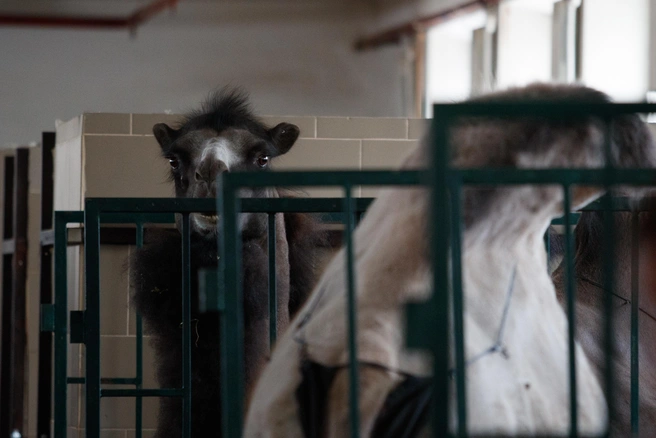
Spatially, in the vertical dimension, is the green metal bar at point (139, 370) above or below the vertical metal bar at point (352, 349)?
below

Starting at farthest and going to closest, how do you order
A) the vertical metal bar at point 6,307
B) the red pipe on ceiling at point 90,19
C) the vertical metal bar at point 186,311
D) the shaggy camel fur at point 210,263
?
1. the red pipe on ceiling at point 90,19
2. the vertical metal bar at point 6,307
3. the shaggy camel fur at point 210,263
4. the vertical metal bar at point 186,311

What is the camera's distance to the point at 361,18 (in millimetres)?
9516

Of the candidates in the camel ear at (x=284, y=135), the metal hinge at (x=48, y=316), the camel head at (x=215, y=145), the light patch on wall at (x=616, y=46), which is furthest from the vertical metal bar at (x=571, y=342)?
the light patch on wall at (x=616, y=46)

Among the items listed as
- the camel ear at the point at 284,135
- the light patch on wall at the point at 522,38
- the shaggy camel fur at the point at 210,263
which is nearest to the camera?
the shaggy camel fur at the point at 210,263

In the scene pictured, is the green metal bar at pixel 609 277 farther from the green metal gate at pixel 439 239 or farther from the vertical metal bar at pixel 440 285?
the vertical metal bar at pixel 440 285

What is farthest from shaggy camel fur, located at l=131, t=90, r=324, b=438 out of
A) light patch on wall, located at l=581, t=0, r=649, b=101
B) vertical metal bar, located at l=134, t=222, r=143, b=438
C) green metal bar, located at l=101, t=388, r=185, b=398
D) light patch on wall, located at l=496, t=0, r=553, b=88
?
light patch on wall, located at l=496, t=0, r=553, b=88

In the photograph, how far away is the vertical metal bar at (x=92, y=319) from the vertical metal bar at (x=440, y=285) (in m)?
1.02

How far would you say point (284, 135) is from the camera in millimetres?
3387

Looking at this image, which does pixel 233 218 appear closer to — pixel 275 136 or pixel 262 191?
pixel 262 191

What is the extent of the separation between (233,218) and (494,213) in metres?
0.39

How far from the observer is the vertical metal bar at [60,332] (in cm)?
195

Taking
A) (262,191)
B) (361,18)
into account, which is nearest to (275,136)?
(262,191)

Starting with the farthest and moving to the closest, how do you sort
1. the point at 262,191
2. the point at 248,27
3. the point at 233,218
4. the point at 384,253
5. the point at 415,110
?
the point at 248,27 < the point at 415,110 < the point at 262,191 < the point at 384,253 < the point at 233,218

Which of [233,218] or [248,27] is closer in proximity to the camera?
[233,218]
